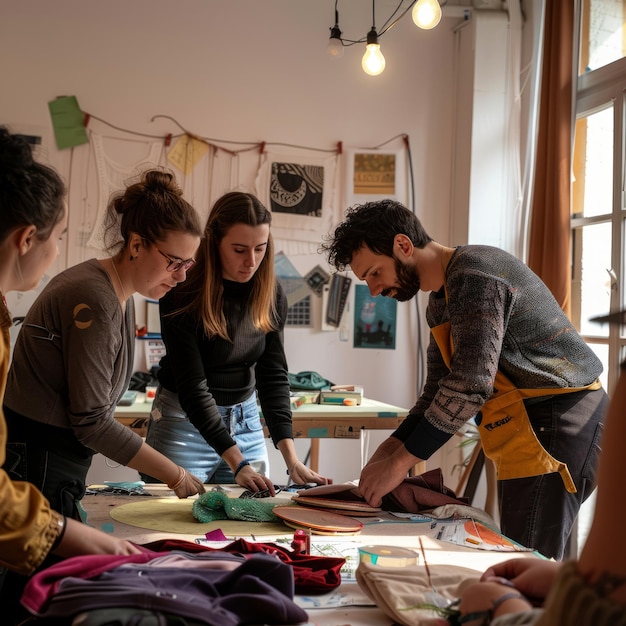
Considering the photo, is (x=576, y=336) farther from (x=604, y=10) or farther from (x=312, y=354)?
(x=312, y=354)

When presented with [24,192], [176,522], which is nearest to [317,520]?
[176,522]

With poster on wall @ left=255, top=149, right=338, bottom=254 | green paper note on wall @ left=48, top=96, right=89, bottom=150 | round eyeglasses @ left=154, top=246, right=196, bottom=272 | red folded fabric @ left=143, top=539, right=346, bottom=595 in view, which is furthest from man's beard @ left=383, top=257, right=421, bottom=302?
green paper note on wall @ left=48, top=96, right=89, bottom=150

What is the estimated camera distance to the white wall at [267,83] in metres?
3.88

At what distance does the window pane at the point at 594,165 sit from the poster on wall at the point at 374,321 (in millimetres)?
1249

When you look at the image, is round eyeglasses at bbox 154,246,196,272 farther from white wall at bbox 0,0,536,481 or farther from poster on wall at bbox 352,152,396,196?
poster on wall at bbox 352,152,396,196

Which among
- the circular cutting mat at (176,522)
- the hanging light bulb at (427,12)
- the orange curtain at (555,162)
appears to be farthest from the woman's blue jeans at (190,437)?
the orange curtain at (555,162)

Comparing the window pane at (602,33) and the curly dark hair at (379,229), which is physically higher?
the window pane at (602,33)

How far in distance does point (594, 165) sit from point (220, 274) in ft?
6.61

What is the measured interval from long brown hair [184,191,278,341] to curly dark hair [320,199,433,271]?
33cm

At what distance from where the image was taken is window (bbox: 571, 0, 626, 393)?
121 inches

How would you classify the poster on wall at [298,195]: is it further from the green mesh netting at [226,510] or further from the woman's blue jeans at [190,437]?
the green mesh netting at [226,510]

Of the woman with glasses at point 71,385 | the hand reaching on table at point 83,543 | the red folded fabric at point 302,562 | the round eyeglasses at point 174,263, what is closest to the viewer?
the hand reaching on table at point 83,543

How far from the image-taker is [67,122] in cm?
388

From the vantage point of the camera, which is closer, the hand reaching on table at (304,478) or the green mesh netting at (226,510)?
the green mesh netting at (226,510)
